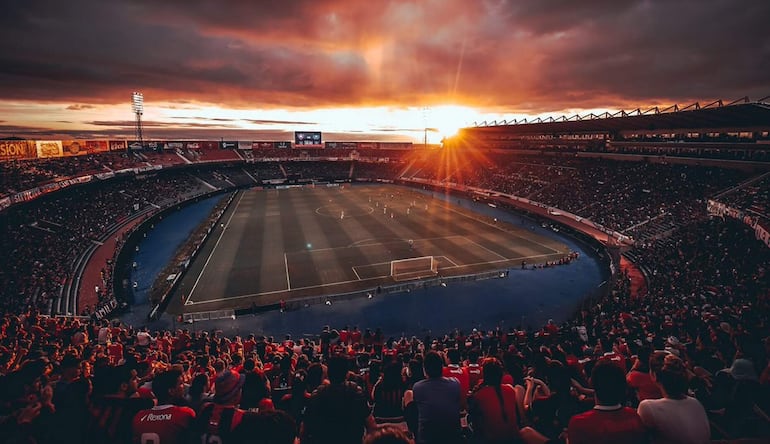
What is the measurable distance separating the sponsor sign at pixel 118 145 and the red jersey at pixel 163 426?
85603mm

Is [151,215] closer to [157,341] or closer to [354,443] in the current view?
[157,341]

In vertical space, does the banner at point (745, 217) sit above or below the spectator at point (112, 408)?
below

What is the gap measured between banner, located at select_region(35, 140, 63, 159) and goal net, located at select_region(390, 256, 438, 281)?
4775 centimetres

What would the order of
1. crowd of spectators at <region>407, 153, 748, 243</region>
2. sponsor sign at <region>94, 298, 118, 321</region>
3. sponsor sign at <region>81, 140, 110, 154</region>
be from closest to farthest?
1. sponsor sign at <region>94, 298, 118, 321</region>
2. crowd of spectators at <region>407, 153, 748, 243</region>
3. sponsor sign at <region>81, 140, 110, 154</region>

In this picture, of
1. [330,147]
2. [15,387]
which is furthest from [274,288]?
[330,147]

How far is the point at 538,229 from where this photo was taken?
4616 centimetres

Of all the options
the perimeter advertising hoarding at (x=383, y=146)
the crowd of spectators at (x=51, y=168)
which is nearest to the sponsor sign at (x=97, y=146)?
the crowd of spectators at (x=51, y=168)

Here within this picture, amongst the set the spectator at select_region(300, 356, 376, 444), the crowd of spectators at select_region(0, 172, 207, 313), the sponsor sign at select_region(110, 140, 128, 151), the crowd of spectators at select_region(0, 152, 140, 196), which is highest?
the sponsor sign at select_region(110, 140, 128, 151)

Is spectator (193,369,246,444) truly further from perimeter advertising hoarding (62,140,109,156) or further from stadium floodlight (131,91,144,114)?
stadium floodlight (131,91,144,114)

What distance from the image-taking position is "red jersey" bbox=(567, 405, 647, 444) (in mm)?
3432

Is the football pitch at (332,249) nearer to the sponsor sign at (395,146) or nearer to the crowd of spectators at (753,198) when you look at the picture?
the crowd of spectators at (753,198)

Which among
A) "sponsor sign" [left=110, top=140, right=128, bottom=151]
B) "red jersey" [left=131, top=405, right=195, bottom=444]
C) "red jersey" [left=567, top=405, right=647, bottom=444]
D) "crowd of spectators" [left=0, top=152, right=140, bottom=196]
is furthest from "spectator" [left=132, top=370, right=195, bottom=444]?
"sponsor sign" [left=110, top=140, right=128, bottom=151]

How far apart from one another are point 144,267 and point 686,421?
3832 cm

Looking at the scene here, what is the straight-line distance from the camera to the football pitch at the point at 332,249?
28578mm
